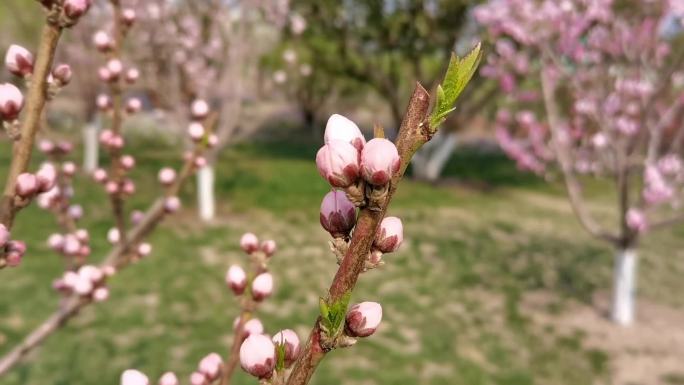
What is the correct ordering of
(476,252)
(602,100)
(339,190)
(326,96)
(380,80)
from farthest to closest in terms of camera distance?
(326,96), (380,80), (476,252), (602,100), (339,190)

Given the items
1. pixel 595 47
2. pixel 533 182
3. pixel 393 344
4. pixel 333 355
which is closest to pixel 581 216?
pixel 595 47

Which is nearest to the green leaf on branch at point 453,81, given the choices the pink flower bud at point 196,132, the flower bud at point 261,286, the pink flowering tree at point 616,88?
the flower bud at point 261,286

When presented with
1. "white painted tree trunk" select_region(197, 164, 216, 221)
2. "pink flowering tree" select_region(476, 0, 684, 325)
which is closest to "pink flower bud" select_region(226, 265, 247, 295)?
"pink flowering tree" select_region(476, 0, 684, 325)

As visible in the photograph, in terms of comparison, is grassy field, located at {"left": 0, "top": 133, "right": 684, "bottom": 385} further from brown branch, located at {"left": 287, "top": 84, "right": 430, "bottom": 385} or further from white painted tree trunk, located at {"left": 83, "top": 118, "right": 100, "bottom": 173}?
brown branch, located at {"left": 287, "top": 84, "right": 430, "bottom": 385}

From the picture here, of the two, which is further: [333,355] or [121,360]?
[333,355]

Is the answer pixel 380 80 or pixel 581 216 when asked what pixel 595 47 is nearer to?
pixel 581 216

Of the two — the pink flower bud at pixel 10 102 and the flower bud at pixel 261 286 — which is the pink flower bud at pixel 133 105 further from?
the flower bud at pixel 261 286

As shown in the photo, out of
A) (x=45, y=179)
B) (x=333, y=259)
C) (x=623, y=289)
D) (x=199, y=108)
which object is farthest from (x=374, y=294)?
(x=45, y=179)
